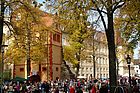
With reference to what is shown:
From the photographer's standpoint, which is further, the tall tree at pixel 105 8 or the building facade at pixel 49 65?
the building facade at pixel 49 65

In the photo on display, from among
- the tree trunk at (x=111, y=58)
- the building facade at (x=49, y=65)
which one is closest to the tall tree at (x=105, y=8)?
the tree trunk at (x=111, y=58)

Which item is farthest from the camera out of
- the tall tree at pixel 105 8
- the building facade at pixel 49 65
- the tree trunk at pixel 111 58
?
the building facade at pixel 49 65

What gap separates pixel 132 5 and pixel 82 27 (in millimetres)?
3799

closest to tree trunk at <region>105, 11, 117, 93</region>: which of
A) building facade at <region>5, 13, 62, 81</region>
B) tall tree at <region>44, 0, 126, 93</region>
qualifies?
tall tree at <region>44, 0, 126, 93</region>

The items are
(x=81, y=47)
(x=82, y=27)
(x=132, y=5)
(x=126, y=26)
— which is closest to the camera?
(x=132, y=5)

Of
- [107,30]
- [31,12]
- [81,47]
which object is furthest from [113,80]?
[81,47]

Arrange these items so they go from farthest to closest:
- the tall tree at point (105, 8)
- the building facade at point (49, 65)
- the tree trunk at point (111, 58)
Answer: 1. the building facade at point (49, 65)
2. the tree trunk at point (111, 58)
3. the tall tree at point (105, 8)

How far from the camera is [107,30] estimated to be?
2517 centimetres

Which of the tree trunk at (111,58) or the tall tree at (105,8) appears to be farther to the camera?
the tree trunk at (111,58)

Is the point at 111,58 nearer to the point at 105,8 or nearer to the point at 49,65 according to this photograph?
the point at 105,8

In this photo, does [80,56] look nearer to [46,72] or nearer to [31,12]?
[46,72]

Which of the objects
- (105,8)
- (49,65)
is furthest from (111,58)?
(49,65)

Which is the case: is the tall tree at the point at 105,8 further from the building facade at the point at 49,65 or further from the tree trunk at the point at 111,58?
the building facade at the point at 49,65

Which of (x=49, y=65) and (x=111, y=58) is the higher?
(x=111, y=58)
